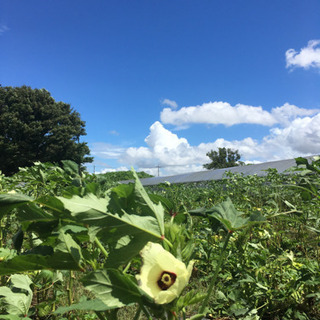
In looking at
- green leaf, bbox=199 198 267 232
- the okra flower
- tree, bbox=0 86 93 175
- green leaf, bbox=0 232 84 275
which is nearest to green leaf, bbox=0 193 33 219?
green leaf, bbox=0 232 84 275

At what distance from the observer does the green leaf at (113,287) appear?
16.7 inches

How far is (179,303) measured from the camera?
0.47 meters

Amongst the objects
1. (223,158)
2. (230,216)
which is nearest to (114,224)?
(230,216)

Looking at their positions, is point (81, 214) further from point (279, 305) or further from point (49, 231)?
point (279, 305)

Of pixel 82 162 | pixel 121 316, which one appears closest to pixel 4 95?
pixel 82 162

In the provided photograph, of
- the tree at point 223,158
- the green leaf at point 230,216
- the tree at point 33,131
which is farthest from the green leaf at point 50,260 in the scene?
the tree at point 223,158

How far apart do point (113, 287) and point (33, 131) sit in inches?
1013

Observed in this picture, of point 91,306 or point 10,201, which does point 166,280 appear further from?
point 10,201

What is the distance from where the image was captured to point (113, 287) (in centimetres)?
43

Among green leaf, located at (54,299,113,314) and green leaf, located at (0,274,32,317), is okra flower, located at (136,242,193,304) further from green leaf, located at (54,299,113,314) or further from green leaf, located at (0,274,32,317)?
green leaf, located at (0,274,32,317)

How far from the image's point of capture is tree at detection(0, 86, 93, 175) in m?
23.6

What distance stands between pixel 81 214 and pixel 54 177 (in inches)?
38.3

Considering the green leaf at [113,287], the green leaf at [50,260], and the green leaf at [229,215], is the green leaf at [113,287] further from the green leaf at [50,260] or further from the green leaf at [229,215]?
the green leaf at [229,215]

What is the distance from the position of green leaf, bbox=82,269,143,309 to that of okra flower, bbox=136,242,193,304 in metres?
0.02
